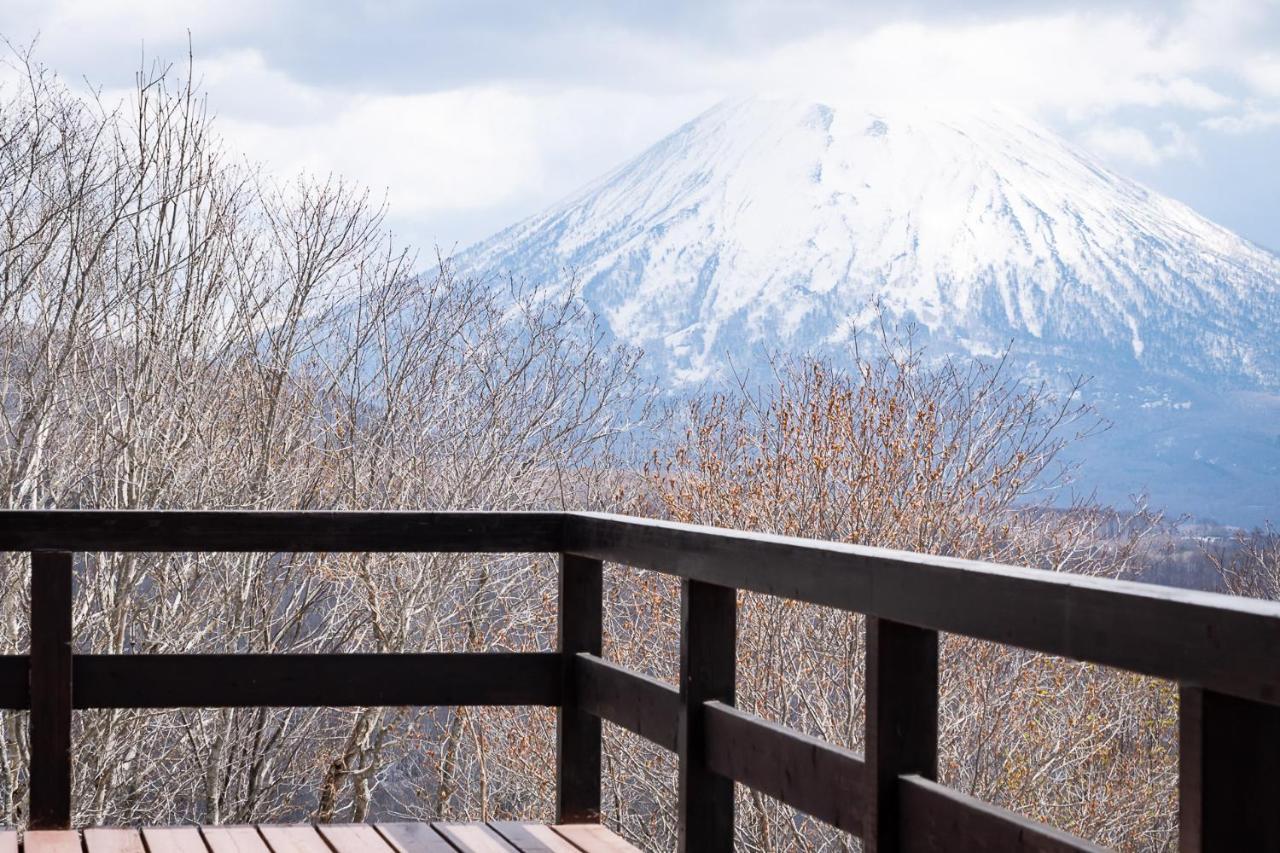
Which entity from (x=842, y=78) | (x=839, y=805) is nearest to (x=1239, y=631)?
A: (x=839, y=805)

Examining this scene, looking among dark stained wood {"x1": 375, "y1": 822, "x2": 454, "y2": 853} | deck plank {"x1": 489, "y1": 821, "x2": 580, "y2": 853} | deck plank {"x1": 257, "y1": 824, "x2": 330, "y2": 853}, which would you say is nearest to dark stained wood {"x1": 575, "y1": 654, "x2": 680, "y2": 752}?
deck plank {"x1": 489, "y1": 821, "x2": 580, "y2": 853}

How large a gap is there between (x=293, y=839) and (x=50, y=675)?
23.6 inches

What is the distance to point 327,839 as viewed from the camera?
10.5ft

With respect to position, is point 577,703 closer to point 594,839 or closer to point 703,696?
point 594,839

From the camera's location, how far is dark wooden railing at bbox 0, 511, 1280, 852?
1474 mm

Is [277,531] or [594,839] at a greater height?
[277,531]

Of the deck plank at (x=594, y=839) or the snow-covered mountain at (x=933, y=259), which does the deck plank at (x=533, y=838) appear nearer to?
the deck plank at (x=594, y=839)

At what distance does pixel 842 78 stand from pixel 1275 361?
2622 inches

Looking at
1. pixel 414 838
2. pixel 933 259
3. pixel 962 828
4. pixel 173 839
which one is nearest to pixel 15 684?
pixel 173 839

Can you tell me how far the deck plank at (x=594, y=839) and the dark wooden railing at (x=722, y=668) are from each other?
2.2 inches

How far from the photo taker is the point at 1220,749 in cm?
147

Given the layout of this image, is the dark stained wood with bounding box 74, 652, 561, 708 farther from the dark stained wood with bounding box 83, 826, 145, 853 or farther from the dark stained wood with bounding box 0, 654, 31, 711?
the dark stained wood with bounding box 83, 826, 145, 853

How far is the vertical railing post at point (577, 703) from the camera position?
11.2ft

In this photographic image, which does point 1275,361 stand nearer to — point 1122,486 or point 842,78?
point 1122,486
